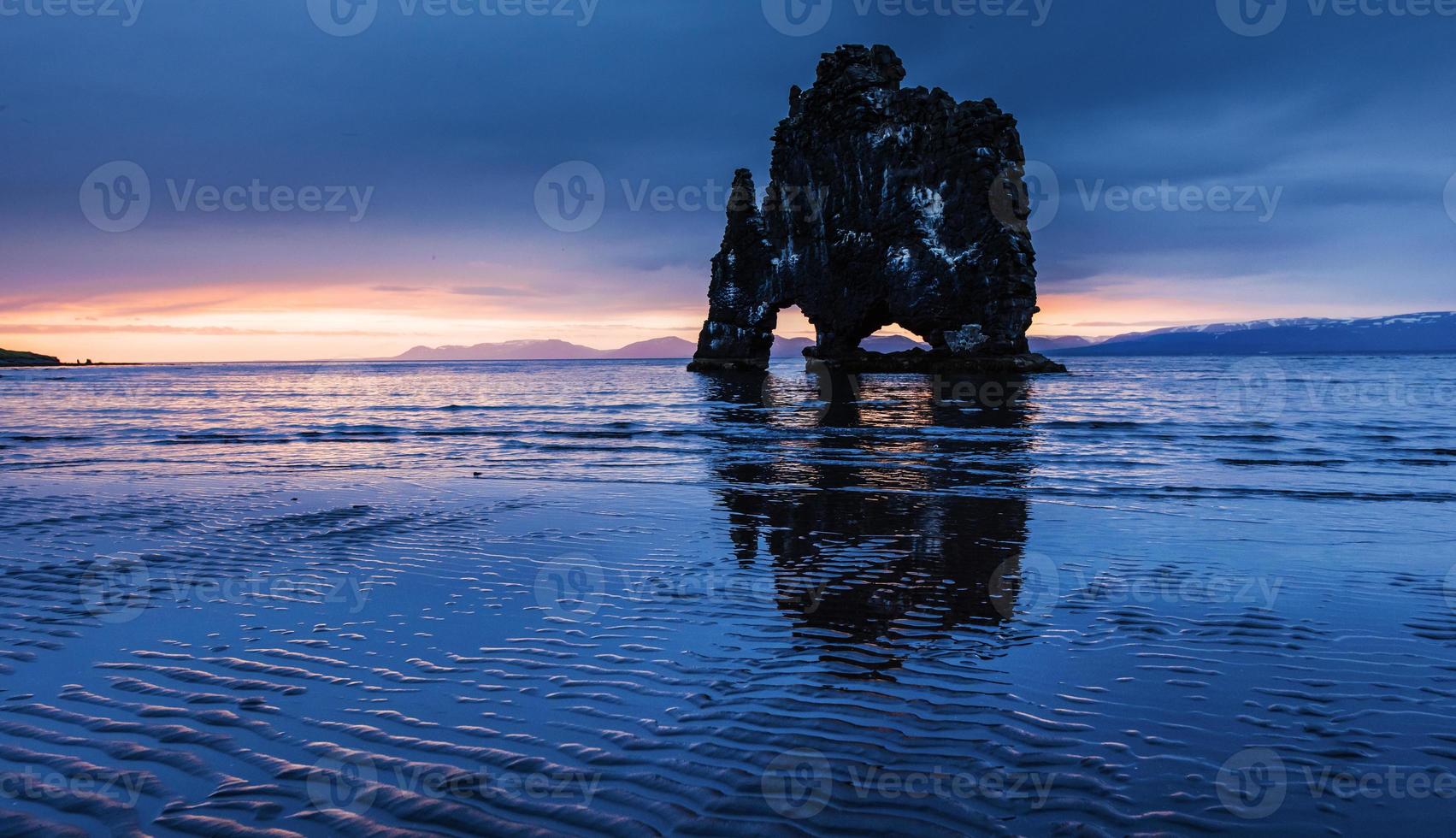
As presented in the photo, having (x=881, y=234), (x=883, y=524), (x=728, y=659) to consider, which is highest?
(x=881, y=234)

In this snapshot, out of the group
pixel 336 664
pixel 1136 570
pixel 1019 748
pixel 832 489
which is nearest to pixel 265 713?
pixel 336 664

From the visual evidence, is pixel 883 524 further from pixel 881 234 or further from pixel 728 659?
pixel 881 234

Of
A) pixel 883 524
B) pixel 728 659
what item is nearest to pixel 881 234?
pixel 883 524

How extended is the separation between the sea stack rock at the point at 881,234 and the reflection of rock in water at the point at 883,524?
234 feet

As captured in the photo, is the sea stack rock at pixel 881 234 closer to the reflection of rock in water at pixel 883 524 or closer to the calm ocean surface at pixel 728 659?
Result: the reflection of rock in water at pixel 883 524

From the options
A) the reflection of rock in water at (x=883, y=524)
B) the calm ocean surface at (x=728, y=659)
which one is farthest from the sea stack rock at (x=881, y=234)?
the calm ocean surface at (x=728, y=659)

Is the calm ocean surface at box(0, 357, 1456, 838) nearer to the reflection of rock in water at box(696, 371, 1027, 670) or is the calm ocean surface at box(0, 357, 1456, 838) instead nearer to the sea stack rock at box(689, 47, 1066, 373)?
the reflection of rock in water at box(696, 371, 1027, 670)

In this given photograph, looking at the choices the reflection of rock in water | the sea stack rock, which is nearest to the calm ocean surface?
the reflection of rock in water

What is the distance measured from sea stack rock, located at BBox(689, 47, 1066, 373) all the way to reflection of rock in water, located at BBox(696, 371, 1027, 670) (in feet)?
234

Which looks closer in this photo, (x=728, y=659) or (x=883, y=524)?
(x=728, y=659)

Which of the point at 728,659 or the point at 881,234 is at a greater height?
the point at 881,234

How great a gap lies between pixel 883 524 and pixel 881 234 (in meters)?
95.3

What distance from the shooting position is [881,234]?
3999 inches

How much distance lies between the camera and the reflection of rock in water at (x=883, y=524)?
24.0 feet
